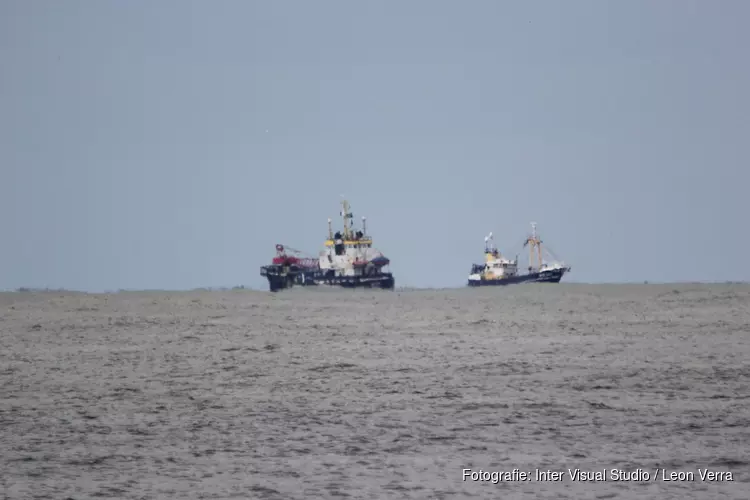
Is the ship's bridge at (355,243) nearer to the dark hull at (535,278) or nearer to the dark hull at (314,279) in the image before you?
the dark hull at (314,279)

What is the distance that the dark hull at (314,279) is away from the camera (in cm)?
12838

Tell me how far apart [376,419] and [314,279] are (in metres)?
112

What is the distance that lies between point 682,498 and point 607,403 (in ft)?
23.6

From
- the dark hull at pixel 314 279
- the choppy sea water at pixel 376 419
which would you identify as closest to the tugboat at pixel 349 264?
the dark hull at pixel 314 279

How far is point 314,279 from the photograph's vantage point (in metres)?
130

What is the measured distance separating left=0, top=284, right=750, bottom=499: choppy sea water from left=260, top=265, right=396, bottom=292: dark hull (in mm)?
92513

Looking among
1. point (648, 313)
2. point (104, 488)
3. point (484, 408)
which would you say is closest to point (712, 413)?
point (484, 408)

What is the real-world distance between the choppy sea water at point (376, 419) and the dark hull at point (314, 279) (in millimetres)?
92513

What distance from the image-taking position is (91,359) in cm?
3061

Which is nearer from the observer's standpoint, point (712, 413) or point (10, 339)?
point (712, 413)

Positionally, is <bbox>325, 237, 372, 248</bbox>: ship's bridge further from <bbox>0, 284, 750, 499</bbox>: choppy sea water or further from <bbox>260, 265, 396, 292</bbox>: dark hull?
<bbox>0, 284, 750, 499</bbox>: choppy sea water

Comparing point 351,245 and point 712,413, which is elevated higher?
point 351,245

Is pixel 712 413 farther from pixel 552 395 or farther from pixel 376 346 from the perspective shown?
pixel 376 346

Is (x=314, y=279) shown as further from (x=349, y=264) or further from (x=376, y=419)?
(x=376, y=419)
